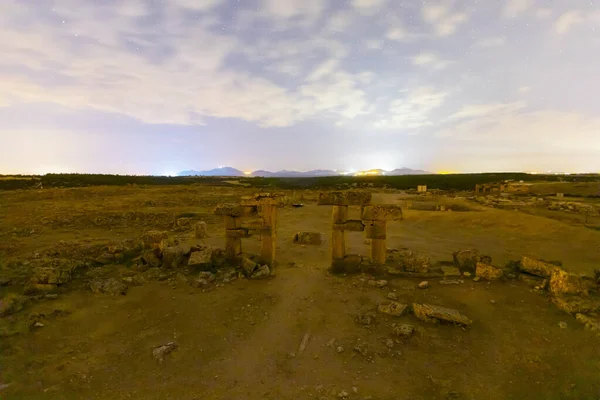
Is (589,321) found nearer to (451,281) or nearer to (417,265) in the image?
(451,281)

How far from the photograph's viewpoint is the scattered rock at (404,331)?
22.2 ft

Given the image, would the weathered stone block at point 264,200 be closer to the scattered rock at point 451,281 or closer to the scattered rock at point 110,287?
the scattered rock at point 110,287

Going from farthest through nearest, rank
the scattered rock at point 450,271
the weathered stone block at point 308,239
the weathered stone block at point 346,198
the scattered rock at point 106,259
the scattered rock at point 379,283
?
the weathered stone block at point 308,239, the scattered rock at point 106,259, the weathered stone block at point 346,198, the scattered rock at point 450,271, the scattered rock at point 379,283

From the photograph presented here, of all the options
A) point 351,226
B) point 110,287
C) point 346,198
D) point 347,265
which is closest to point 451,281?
point 347,265

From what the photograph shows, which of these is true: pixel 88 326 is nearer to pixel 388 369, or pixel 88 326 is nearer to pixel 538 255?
pixel 388 369

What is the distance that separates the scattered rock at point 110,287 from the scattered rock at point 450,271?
370 inches

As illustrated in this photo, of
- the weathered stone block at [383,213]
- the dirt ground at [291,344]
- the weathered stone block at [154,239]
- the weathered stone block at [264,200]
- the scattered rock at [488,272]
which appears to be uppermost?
the weathered stone block at [264,200]

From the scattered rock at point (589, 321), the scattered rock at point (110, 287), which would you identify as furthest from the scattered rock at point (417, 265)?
the scattered rock at point (110, 287)

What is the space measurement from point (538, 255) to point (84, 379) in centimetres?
1536

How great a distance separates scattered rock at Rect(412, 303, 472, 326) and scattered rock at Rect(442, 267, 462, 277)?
8.71 ft

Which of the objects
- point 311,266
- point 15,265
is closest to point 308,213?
point 311,266

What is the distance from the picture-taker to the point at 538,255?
13.2 metres

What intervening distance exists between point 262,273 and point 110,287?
167 inches

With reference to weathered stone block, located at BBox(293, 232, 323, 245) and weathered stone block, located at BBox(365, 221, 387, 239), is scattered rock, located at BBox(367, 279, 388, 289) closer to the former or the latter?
weathered stone block, located at BBox(365, 221, 387, 239)
